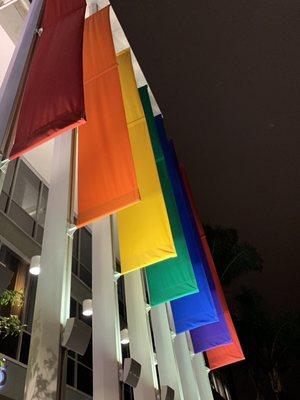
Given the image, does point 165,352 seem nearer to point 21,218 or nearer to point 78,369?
point 21,218

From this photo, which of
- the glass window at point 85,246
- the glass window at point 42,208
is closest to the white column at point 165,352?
the glass window at point 42,208

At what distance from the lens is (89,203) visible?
5.69 meters

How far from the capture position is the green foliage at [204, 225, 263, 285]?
56.9ft

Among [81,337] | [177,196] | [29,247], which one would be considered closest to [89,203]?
[81,337]

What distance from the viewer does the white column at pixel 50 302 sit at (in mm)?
4352

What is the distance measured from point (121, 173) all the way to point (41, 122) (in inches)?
59.1

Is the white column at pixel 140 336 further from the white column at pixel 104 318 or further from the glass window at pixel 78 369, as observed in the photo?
the glass window at pixel 78 369

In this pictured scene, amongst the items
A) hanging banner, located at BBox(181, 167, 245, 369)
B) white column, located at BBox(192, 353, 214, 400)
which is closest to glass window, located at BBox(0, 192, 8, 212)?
hanging banner, located at BBox(181, 167, 245, 369)

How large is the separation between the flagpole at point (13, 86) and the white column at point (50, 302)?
52.3 inches

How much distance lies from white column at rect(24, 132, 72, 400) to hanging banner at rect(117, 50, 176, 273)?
1280 millimetres

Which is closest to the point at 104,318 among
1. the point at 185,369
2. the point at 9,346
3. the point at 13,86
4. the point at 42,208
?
the point at 13,86

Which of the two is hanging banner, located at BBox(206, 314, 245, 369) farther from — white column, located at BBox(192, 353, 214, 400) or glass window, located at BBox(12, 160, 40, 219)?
glass window, located at BBox(12, 160, 40, 219)

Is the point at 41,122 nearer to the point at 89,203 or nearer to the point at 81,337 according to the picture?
the point at 89,203

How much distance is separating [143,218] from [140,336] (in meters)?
1.95
